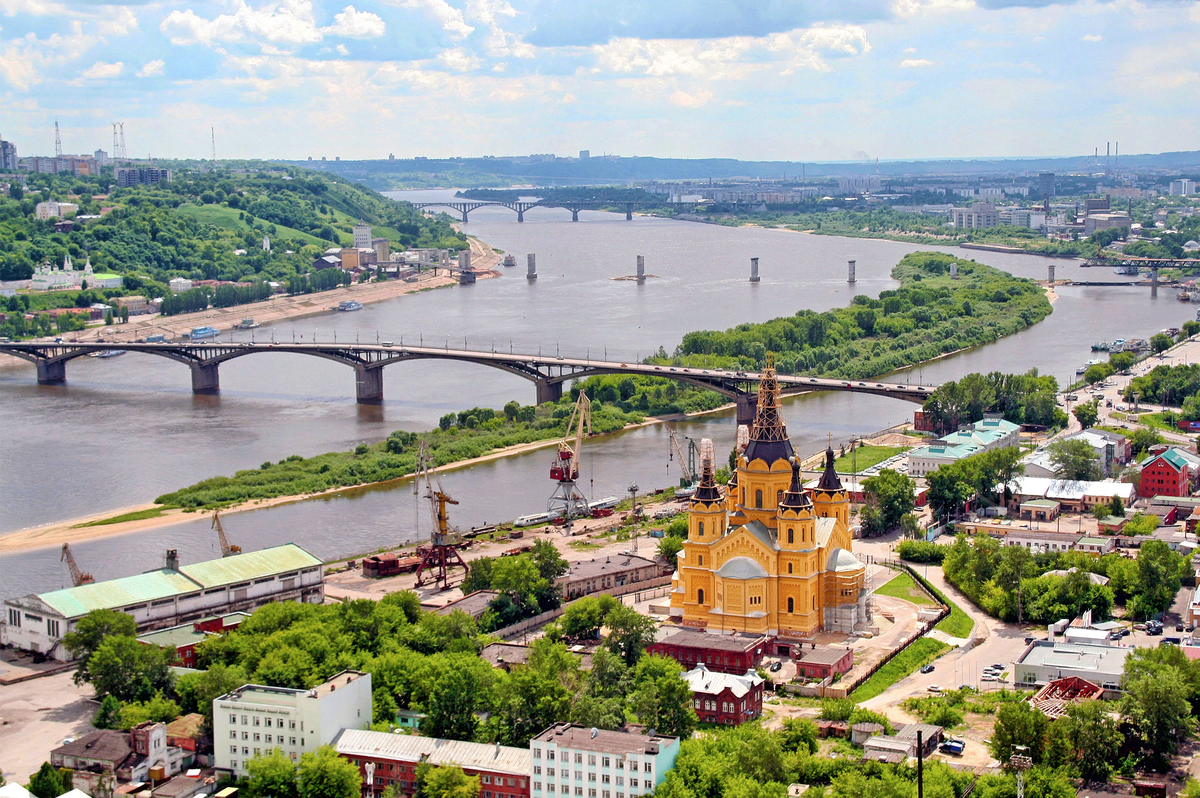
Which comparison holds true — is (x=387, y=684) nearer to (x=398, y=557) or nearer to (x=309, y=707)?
(x=309, y=707)

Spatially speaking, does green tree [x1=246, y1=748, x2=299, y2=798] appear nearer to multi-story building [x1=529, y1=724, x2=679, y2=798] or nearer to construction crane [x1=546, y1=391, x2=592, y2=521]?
multi-story building [x1=529, y1=724, x2=679, y2=798]

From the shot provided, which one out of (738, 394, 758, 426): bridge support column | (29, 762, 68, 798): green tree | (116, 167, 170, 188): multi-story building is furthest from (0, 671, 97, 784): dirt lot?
(116, 167, 170, 188): multi-story building

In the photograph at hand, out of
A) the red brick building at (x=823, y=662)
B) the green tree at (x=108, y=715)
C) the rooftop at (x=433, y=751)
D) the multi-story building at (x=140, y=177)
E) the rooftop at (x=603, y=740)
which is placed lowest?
the red brick building at (x=823, y=662)

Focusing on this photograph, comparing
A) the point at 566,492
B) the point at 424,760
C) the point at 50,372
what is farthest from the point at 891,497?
the point at 50,372

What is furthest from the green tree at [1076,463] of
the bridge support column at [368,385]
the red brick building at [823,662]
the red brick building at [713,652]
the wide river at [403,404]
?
the bridge support column at [368,385]

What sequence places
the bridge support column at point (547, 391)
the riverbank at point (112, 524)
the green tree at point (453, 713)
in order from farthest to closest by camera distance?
the bridge support column at point (547, 391) < the riverbank at point (112, 524) < the green tree at point (453, 713)

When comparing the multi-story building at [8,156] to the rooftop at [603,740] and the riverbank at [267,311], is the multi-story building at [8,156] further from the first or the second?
the rooftop at [603,740]
